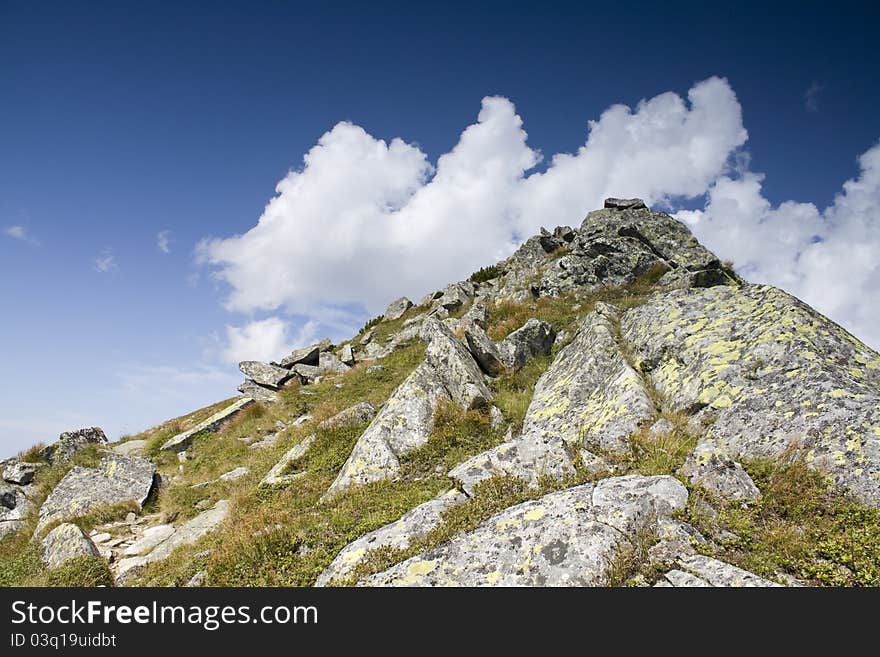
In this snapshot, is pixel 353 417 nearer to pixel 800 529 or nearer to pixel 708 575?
pixel 708 575

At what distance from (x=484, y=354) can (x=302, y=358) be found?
18.7 metres

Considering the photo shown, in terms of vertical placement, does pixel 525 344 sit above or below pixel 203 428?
above

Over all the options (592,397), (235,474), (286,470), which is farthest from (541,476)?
(235,474)

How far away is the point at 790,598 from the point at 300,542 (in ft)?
27.5

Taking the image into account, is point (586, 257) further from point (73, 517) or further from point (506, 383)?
point (73, 517)

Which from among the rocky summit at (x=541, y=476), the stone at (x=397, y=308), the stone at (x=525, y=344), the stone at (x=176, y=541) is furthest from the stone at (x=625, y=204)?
the stone at (x=176, y=541)

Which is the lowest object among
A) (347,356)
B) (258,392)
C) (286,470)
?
(286,470)

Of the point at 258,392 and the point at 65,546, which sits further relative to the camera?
the point at 258,392

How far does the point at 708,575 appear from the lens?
5.99m

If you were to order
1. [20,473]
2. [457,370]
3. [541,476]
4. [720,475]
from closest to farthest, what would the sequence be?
[720,475]
[541,476]
[457,370]
[20,473]

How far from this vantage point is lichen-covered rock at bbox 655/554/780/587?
575 centimetres

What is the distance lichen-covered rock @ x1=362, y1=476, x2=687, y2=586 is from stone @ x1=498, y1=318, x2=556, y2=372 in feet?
31.1

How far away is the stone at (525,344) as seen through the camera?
57.1ft

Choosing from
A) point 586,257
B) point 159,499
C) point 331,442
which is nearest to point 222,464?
point 159,499
